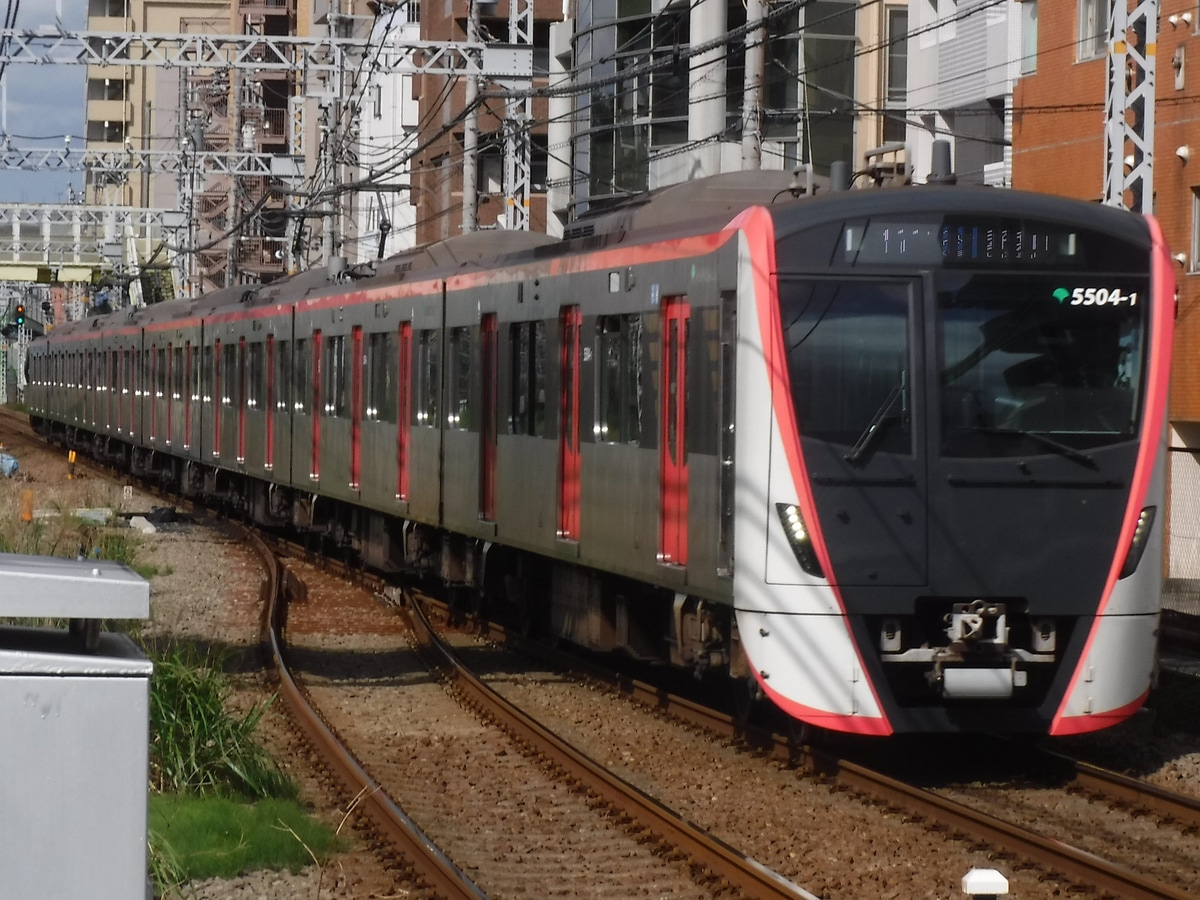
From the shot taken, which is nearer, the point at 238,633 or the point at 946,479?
the point at 946,479

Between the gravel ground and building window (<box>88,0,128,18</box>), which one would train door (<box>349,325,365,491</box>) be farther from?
building window (<box>88,0,128,18</box>)

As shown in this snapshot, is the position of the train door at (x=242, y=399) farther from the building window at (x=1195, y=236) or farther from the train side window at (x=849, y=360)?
Answer: the train side window at (x=849, y=360)

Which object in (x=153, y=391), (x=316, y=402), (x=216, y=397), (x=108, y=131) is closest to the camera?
(x=316, y=402)

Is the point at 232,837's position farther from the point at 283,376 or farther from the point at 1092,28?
the point at 1092,28

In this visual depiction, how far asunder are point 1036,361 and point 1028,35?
18.0 meters

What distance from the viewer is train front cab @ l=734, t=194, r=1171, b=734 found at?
898cm

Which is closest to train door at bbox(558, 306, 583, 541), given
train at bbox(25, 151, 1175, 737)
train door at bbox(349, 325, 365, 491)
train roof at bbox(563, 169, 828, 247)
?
train roof at bbox(563, 169, 828, 247)

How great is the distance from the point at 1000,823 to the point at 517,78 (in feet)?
63.2

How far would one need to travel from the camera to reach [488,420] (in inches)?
574

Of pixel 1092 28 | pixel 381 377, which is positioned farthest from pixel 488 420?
pixel 1092 28

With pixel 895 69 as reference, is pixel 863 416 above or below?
below

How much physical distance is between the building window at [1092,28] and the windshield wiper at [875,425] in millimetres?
16112

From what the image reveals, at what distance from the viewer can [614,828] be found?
27.3 feet

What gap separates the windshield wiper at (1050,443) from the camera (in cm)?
923
